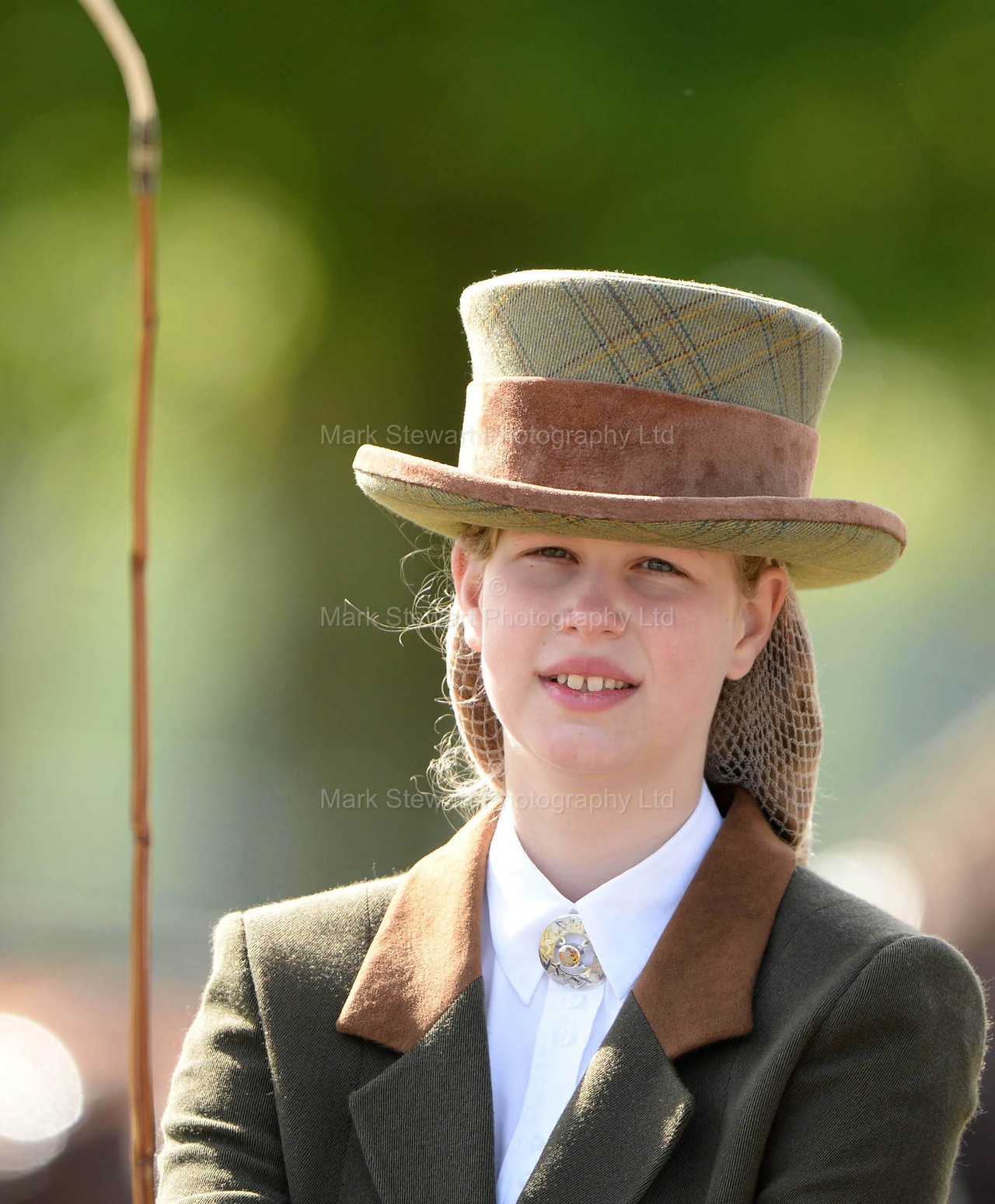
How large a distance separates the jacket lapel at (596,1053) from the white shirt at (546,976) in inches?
1.6

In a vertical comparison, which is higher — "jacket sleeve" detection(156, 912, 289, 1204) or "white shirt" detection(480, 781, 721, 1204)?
"white shirt" detection(480, 781, 721, 1204)

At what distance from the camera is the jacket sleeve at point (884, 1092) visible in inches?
63.6

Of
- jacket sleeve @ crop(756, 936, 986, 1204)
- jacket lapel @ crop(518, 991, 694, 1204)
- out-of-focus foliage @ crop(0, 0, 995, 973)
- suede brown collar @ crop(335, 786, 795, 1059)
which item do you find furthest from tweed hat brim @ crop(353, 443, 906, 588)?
out-of-focus foliage @ crop(0, 0, 995, 973)

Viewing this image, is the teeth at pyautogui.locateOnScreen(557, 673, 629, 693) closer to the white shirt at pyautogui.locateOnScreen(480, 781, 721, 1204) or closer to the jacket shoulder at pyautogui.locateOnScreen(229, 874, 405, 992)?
the white shirt at pyautogui.locateOnScreen(480, 781, 721, 1204)

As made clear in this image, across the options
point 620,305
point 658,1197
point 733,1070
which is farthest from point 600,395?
point 658,1197

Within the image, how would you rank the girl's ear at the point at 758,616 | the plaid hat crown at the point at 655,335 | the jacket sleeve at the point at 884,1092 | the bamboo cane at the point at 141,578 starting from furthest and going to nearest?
the girl's ear at the point at 758,616 → the plaid hat crown at the point at 655,335 → the jacket sleeve at the point at 884,1092 → the bamboo cane at the point at 141,578

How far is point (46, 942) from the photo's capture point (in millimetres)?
4395

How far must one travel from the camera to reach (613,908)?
192 centimetres

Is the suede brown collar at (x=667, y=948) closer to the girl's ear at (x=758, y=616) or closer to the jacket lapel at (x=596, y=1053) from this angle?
the jacket lapel at (x=596, y=1053)

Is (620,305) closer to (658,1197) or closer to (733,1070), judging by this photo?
(733,1070)

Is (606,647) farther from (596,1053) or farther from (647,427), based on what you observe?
(596,1053)

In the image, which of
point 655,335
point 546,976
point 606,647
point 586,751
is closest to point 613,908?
point 546,976

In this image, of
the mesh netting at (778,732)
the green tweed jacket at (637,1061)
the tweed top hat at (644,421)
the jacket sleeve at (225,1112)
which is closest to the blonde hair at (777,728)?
the mesh netting at (778,732)

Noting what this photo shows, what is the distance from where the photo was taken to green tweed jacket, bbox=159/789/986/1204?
1.66 meters
